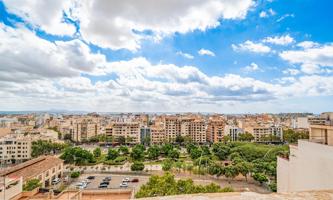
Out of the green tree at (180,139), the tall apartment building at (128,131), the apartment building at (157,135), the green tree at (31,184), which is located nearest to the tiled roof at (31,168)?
the green tree at (31,184)

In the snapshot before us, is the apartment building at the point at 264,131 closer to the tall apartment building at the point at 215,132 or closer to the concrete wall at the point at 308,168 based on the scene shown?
the tall apartment building at the point at 215,132

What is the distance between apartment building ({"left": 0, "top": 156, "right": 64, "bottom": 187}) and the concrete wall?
17.5 metres

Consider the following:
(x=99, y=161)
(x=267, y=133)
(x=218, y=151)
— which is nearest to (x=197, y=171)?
(x=218, y=151)

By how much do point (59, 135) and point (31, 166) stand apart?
35.9 m

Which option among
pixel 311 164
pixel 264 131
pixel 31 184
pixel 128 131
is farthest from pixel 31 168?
pixel 264 131

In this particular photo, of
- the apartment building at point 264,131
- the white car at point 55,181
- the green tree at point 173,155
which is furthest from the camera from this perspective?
the apartment building at point 264,131

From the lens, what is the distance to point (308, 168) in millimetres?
9180

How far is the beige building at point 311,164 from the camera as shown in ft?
26.8

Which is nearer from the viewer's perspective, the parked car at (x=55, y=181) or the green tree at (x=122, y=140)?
the parked car at (x=55, y=181)

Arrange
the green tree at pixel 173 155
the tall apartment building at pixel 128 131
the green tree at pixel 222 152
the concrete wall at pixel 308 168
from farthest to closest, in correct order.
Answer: the tall apartment building at pixel 128 131, the green tree at pixel 222 152, the green tree at pixel 173 155, the concrete wall at pixel 308 168

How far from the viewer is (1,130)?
175ft

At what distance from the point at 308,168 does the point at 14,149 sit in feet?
133

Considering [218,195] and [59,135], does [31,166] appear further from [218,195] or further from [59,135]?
[59,135]

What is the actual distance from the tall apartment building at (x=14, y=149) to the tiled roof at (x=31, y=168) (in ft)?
48.0
